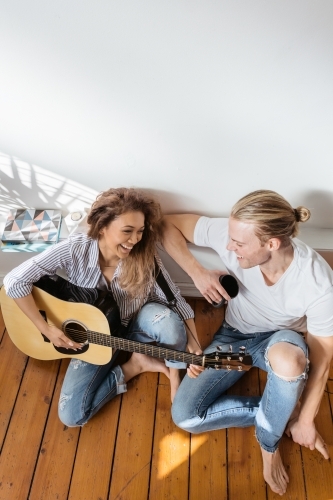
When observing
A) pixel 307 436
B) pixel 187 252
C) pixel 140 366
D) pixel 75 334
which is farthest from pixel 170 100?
pixel 307 436

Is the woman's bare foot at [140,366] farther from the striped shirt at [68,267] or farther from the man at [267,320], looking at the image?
the striped shirt at [68,267]

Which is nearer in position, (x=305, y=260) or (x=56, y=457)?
(x=305, y=260)


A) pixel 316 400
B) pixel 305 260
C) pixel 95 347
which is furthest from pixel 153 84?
pixel 316 400

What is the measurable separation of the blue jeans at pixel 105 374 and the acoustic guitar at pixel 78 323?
6 cm

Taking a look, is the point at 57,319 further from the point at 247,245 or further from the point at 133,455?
the point at 247,245

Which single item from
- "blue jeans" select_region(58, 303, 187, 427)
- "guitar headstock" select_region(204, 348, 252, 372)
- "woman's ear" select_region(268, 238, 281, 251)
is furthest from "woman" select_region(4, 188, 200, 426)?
Result: "woman's ear" select_region(268, 238, 281, 251)

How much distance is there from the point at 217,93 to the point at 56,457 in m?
1.36

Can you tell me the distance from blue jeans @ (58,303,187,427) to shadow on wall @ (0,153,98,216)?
48 cm

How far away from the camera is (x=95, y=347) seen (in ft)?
5.40

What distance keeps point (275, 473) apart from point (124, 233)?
985 mm

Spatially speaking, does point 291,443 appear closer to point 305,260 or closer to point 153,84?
point 305,260

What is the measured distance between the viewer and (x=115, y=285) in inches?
63.6

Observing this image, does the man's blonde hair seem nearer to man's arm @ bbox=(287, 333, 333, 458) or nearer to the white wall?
the white wall

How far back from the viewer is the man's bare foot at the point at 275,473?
155 cm
